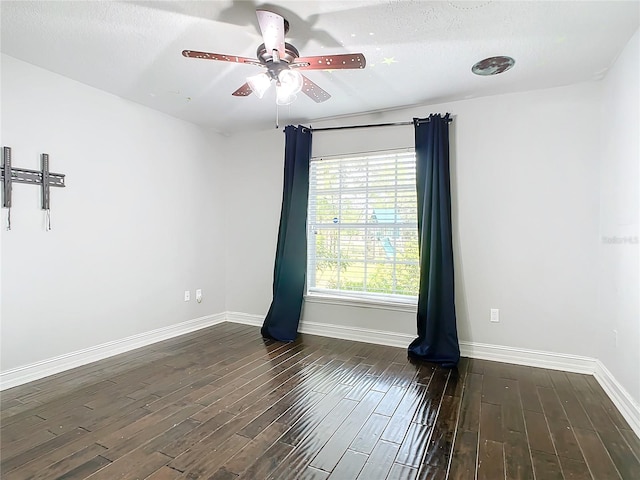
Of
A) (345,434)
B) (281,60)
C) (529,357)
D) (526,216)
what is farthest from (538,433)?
(281,60)

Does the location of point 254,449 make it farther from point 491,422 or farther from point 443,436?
point 491,422

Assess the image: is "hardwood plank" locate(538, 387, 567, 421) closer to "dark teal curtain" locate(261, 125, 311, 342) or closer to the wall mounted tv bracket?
"dark teal curtain" locate(261, 125, 311, 342)

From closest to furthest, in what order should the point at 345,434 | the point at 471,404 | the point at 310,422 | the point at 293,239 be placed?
the point at 345,434 → the point at 310,422 → the point at 471,404 → the point at 293,239

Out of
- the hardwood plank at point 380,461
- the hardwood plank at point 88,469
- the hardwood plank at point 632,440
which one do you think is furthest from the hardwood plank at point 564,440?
the hardwood plank at point 88,469

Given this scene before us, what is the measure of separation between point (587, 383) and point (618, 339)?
0.52 metres

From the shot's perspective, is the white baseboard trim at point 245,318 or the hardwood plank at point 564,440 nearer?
the hardwood plank at point 564,440

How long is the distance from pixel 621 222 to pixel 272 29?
2756mm

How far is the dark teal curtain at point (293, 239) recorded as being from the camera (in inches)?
170

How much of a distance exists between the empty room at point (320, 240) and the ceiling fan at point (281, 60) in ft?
0.06

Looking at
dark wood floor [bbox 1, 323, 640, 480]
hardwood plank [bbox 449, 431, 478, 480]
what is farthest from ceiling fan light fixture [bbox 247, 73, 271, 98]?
hardwood plank [bbox 449, 431, 478, 480]

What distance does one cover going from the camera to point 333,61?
2.20 metres

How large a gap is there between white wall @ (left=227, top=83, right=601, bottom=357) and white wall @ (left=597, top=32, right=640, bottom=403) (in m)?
0.15

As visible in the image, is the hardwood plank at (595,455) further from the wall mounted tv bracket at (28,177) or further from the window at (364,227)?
the wall mounted tv bracket at (28,177)

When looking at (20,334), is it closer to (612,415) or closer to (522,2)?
(522,2)
